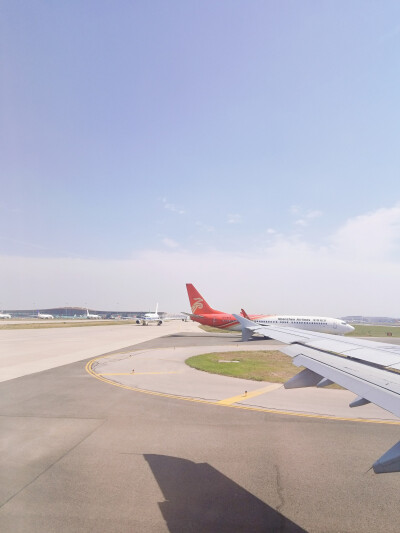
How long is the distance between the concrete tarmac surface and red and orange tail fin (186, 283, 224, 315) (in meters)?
37.3

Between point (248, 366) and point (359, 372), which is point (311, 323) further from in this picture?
point (359, 372)

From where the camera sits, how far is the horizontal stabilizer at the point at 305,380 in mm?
6324

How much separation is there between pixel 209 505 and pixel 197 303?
43638 mm

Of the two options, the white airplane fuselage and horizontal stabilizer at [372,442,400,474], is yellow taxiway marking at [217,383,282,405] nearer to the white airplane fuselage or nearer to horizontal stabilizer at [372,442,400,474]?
horizontal stabilizer at [372,442,400,474]

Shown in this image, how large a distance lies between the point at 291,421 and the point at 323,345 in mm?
3614

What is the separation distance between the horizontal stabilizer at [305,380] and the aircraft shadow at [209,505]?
2.19 metres

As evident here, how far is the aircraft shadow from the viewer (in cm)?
493

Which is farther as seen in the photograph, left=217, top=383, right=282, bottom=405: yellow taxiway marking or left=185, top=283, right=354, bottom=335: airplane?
left=185, top=283, right=354, bottom=335: airplane

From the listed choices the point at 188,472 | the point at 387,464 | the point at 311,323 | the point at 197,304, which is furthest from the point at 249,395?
the point at 197,304

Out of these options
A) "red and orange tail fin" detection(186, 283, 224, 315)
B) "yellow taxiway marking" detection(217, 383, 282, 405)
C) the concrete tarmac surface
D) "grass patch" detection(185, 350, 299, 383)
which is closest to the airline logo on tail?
"red and orange tail fin" detection(186, 283, 224, 315)

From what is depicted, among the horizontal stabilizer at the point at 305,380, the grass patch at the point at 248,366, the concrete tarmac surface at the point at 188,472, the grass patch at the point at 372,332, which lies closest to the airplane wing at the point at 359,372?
the horizontal stabilizer at the point at 305,380

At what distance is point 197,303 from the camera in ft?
161

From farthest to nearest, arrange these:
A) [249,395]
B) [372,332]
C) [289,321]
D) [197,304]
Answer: [372,332] < [197,304] < [289,321] < [249,395]

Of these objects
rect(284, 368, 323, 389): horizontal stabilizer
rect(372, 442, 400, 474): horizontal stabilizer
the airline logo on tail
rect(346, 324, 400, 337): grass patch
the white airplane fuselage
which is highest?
the airline logo on tail
